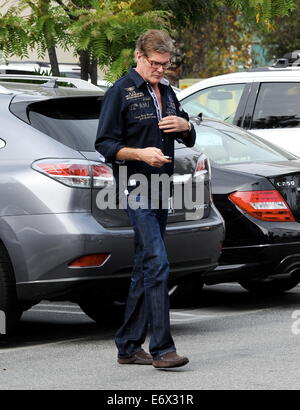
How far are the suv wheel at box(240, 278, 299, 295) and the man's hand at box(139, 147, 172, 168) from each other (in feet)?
13.1

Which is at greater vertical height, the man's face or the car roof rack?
the man's face

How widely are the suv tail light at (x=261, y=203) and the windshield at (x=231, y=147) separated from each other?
513mm

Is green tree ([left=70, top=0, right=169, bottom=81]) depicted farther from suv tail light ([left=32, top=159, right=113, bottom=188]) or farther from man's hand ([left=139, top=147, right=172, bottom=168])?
man's hand ([left=139, top=147, right=172, bottom=168])

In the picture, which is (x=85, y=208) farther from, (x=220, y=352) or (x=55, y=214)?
(x=220, y=352)

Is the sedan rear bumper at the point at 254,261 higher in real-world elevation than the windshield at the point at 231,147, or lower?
lower

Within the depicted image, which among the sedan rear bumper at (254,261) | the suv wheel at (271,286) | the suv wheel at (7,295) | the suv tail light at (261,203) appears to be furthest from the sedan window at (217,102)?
the suv wheel at (7,295)

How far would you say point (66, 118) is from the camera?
8375mm

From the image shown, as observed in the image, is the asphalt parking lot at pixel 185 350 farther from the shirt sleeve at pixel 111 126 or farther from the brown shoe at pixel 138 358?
the shirt sleeve at pixel 111 126

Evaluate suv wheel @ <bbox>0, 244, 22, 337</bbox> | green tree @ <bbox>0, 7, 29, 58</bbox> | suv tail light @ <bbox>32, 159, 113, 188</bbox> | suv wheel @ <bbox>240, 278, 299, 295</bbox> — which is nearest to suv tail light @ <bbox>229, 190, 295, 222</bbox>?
suv wheel @ <bbox>240, 278, 299, 295</bbox>

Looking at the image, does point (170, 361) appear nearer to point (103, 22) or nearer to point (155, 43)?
point (155, 43)

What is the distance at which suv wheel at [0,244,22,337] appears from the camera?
8.08 m

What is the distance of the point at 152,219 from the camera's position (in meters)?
7.43

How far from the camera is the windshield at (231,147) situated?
1062 cm

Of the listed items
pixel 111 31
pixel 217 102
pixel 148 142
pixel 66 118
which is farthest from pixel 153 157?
pixel 217 102
